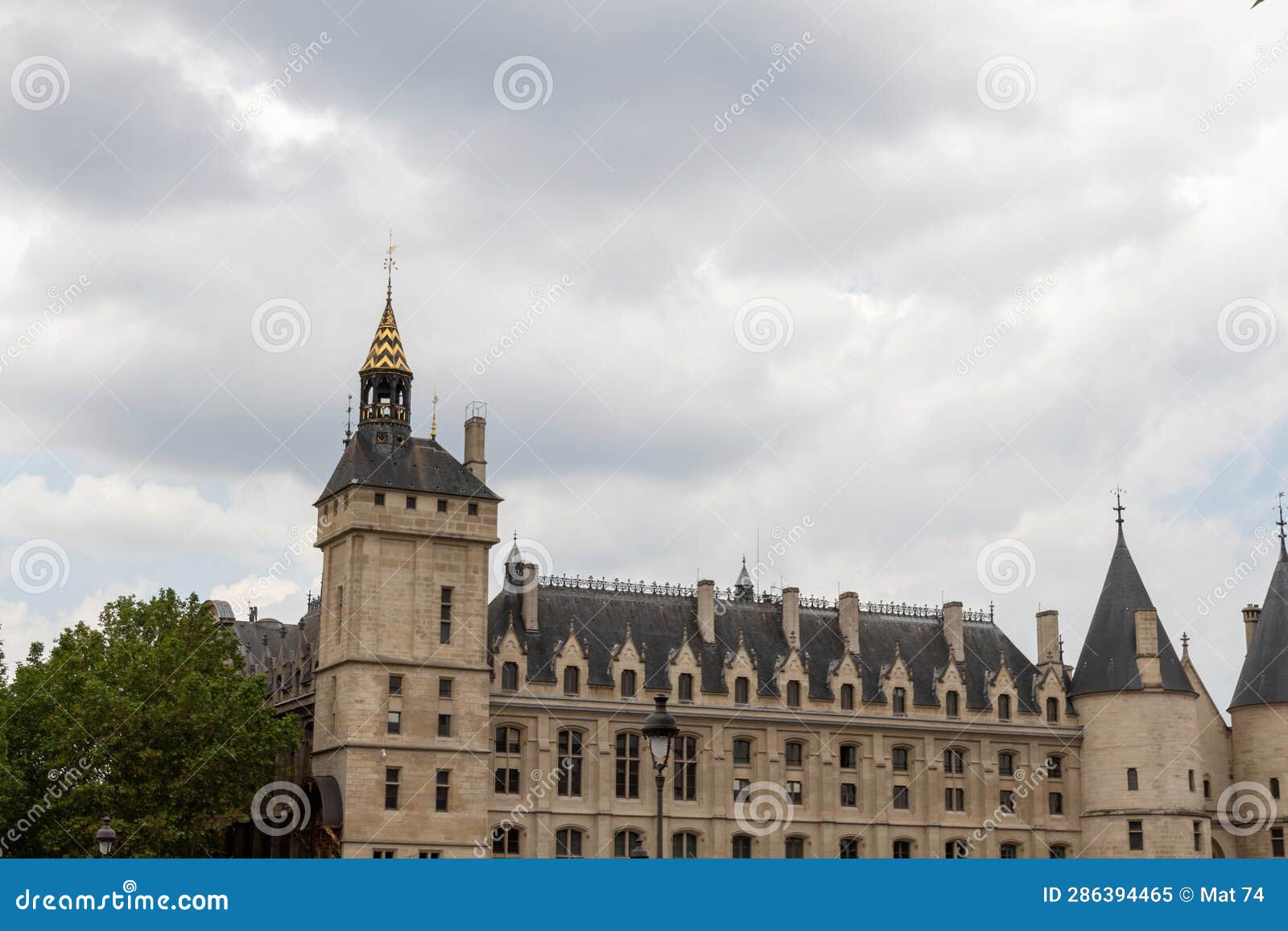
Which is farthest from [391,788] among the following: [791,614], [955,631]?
[955,631]

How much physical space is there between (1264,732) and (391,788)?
46.3 m

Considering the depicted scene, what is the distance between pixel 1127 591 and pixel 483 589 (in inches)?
1337

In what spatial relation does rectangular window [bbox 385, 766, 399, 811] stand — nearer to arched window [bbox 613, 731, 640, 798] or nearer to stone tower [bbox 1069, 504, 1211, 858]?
arched window [bbox 613, 731, 640, 798]

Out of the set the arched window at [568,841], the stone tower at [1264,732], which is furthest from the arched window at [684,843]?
the stone tower at [1264,732]

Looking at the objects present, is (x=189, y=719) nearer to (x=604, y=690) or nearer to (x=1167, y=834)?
(x=604, y=690)

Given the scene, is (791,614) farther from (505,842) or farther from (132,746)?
(132,746)

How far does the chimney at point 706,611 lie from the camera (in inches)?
3145

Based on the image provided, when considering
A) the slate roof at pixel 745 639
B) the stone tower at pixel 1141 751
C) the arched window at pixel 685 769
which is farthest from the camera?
the stone tower at pixel 1141 751

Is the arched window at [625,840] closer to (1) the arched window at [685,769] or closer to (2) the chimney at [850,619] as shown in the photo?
(1) the arched window at [685,769]

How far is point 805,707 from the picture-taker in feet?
259

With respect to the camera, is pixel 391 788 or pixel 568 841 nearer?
pixel 391 788

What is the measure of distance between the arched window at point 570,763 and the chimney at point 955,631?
71.4ft

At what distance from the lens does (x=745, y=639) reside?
8069 centimetres
